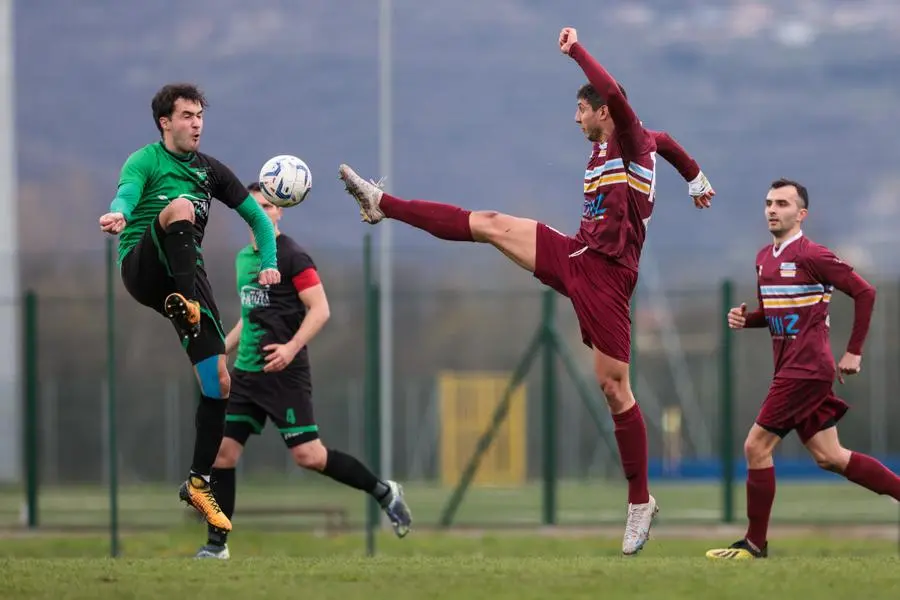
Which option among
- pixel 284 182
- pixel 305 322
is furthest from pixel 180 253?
pixel 305 322

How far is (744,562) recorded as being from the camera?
6992 mm

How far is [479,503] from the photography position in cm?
1841

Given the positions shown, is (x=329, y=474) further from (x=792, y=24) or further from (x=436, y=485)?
(x=792, y=24)

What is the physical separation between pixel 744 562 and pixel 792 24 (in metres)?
28.5

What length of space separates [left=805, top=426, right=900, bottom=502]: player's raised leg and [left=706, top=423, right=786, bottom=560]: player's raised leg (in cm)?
26

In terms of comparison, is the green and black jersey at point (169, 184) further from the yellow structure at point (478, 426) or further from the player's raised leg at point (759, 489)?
the yellow structure at point (478, 426)

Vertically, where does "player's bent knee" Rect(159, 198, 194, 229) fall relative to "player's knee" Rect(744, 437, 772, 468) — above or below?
above

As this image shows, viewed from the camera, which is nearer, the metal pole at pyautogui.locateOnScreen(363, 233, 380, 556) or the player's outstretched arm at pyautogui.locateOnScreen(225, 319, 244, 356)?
the player's outstretched arm at pyautogui.locateOnScreen(225, 319, 244, 356)

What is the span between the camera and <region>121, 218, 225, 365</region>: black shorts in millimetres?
7344

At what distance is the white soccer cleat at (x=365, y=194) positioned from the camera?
7668 millimetres

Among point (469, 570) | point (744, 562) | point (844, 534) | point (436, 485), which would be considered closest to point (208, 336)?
point (469, 570)

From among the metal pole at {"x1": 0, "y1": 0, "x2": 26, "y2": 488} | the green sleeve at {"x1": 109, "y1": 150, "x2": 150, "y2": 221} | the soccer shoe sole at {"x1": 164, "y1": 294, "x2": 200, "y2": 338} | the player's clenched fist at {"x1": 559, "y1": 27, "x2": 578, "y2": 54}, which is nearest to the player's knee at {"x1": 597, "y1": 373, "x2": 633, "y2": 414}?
the player's clenched fist at {"x1": 559, "y1": 27, "x2": 578, "y2": 54}

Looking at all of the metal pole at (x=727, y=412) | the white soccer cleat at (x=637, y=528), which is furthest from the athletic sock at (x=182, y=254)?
the metal pole at (x=727, y=412)

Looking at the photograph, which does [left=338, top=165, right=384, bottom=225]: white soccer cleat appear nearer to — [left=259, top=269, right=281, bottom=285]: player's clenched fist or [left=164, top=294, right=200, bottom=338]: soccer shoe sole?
[left=259, top=269, right=281, bottom=285]: player's clenched fist
